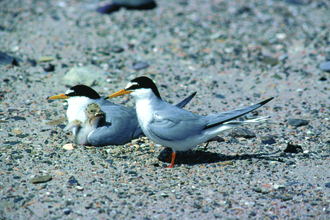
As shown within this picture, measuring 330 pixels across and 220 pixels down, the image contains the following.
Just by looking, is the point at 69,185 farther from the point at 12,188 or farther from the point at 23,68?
the point at 23,68

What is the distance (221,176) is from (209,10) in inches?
230

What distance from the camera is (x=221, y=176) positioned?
400cm

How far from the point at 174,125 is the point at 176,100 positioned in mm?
1780

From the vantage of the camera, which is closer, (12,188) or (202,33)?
(12,188)

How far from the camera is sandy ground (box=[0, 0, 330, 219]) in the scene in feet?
11.8

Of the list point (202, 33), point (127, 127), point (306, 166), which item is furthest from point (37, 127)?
point (202, 33)

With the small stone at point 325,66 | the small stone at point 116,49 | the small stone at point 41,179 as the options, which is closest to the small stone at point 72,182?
the small stone at point 41,179

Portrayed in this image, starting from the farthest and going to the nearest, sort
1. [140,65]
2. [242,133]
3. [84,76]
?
[140,65]
[84,76]
[242,133]

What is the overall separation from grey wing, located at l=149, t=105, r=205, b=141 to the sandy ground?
42cm

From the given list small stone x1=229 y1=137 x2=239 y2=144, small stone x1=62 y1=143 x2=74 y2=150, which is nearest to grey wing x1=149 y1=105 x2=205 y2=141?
small stone x1=229 y1=137 x2=239 y2=144

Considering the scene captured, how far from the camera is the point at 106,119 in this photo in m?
4.73

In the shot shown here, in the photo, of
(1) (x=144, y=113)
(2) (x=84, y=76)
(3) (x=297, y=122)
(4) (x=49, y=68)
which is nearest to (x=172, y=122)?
(1) (x=144, y=113)

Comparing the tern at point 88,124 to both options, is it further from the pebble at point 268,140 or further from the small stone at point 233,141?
the pebble at point 268,140

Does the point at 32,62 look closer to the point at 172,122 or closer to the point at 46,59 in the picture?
the point at 46,59
